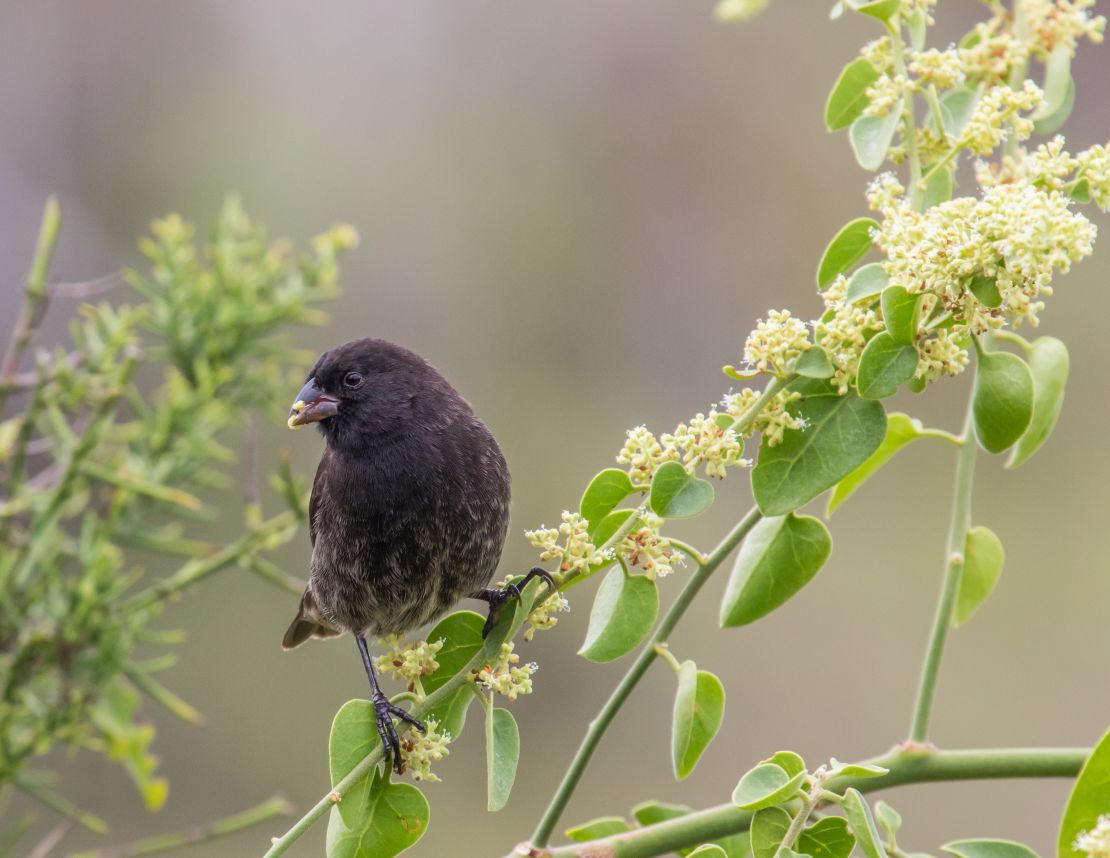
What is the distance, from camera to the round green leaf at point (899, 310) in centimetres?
120

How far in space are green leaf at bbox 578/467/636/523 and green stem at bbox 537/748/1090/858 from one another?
0.31 meters

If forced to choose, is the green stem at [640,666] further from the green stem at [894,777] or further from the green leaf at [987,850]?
the green leaf at [987,850]

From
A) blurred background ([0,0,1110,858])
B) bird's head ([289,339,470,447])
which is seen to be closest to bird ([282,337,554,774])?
bird's head ([289,339,470,447])

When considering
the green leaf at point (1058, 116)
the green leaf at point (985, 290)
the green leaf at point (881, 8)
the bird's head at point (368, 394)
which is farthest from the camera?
the bird's head at point (368, 394)

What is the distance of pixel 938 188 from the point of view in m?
1.42

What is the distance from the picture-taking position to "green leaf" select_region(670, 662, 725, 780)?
134 centimetres

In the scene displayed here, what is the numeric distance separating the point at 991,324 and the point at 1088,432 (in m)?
5.73

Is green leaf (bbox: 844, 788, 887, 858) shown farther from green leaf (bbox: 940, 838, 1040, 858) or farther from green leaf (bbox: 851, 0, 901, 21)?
green leaf (bbox: 851, 0, 901, 21)

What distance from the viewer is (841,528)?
7.22m

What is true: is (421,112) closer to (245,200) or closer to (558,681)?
(245,200)

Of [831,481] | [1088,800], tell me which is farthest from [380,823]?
[1088,800]

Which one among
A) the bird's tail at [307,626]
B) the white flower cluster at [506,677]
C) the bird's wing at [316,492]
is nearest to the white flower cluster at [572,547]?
the white flower cluster at [506,677]

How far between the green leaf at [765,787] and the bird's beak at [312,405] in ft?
5.94

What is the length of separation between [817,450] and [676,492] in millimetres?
140
